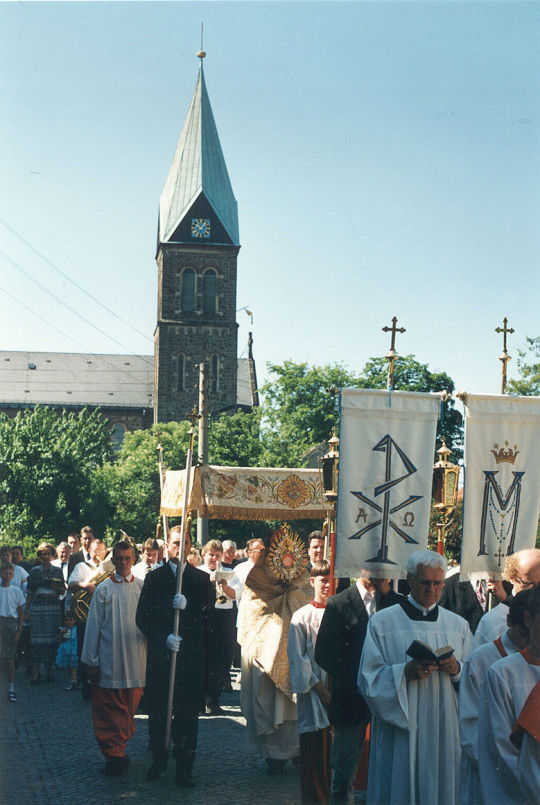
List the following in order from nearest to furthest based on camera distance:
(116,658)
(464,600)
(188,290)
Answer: (464,600), (116,658), (188,290)

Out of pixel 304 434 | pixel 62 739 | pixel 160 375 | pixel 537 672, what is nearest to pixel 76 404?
pixel 160 375

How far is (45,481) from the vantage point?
46.3m

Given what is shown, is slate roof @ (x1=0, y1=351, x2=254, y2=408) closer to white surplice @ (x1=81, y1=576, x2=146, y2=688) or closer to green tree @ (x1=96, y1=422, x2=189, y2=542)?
green tree @ (x1=96, y1=422, x2=189, y2=542)

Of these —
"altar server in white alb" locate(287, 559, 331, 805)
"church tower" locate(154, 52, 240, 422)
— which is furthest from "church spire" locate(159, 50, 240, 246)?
"altar server in white alb" locate(287, 559, 331, 805)

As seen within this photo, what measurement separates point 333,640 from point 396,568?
933 mm

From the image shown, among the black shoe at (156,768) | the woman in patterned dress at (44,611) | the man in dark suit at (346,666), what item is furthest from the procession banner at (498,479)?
the woman in patterned dress at (44,611)

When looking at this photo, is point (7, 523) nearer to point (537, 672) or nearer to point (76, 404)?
point (76, 404)

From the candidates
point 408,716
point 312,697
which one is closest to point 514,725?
point 408,716

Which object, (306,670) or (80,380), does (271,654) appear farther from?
(80,380)

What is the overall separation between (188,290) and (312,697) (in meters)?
62.6

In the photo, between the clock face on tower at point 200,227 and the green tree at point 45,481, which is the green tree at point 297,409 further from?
the clock face on tower at point 200,227

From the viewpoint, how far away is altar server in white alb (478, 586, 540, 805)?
3.52 meters

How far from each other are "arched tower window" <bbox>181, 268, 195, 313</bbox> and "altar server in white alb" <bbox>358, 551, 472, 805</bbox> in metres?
63.9

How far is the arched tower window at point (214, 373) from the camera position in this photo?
66875 millimetres
